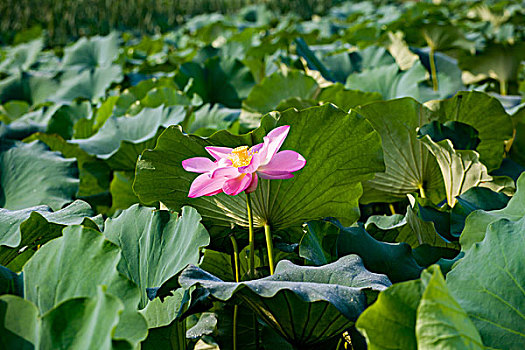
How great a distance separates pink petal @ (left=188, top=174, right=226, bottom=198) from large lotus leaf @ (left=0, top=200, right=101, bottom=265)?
20cm

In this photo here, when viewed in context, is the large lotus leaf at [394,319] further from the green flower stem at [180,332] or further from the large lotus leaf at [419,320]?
the green flower stem at [180,332]

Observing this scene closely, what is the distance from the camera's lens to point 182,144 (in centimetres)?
96

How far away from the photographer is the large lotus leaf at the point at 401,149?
3.99 feet

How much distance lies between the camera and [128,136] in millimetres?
1655

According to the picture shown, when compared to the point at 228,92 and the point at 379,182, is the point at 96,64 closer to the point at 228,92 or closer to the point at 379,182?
the point at 228,92

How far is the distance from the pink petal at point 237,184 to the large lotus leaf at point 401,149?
1.60 feet

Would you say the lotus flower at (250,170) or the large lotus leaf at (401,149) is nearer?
the lotus flower at (250,170)

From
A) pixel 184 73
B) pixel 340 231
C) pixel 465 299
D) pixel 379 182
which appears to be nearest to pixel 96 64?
pixel 184 73

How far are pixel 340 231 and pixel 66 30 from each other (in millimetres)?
7176

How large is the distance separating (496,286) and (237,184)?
37cm

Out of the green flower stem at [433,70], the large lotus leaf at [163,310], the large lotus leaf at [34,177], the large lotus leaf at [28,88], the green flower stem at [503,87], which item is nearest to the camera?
→ the large lotus leaf at [163,310]

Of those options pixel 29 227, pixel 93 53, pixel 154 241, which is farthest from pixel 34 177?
pixel 93 53

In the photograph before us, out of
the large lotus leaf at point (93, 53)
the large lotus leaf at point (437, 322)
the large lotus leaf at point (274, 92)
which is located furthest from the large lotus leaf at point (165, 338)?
the large lotus leaf at point (93, 53)

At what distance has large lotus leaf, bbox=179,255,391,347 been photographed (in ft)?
2.18
